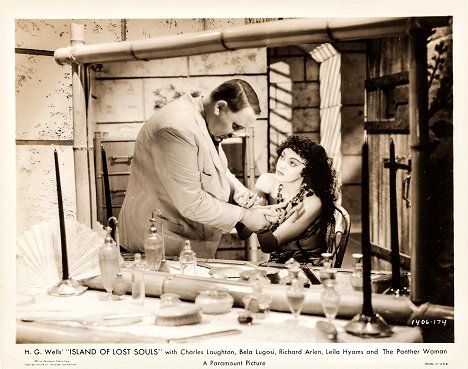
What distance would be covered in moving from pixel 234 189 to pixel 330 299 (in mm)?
594

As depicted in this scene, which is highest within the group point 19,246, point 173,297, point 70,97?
point 70,97

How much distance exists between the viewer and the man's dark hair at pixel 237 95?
2.01m

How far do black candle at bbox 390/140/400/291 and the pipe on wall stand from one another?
1.24 ft

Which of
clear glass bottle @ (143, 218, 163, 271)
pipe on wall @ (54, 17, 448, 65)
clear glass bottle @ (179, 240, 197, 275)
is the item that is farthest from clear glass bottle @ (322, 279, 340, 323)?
pipe on wall @ (54, 17, 448, 65)

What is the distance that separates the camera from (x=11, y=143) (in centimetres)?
205

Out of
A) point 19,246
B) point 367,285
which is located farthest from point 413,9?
point 19,246

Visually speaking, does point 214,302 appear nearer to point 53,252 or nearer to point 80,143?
point 53,252

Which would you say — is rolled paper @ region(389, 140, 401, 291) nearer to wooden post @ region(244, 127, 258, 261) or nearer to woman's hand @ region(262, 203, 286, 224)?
woman's hand @ region(262, 203, 286, 224)

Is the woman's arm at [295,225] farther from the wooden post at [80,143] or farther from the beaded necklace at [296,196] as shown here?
the wooden post at [80,143]

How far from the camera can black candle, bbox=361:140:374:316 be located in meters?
1.60

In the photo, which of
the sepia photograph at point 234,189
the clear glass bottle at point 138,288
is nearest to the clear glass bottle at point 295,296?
the sepia photograph at point 234,189

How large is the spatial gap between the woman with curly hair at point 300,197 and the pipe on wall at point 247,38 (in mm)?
368

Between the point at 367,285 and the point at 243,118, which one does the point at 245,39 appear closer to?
the point at 243,118
